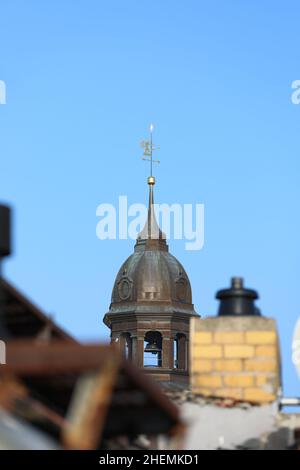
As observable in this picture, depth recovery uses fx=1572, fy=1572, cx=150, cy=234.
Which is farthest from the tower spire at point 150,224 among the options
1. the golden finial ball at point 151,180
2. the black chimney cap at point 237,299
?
the black chimney cap at point 237,299

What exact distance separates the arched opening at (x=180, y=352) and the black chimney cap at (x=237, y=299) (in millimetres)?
51564

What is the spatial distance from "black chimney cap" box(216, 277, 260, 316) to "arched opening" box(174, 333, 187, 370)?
51.6 m

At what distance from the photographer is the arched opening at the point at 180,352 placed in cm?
7019

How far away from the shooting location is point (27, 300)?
13.1 meters

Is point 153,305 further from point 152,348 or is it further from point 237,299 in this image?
point 237,299

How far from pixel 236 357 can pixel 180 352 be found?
175ft

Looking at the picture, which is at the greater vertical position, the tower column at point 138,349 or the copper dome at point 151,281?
the copper dome at point 151,281

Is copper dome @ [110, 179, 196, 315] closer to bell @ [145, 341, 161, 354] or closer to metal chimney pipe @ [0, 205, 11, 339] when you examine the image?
bell @ [145, 341, 161, 354]

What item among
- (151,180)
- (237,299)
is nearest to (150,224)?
(151,180)

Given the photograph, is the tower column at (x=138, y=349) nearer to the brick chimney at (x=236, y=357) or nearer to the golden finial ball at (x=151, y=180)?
the golden finial ball at (x=151, y=180)

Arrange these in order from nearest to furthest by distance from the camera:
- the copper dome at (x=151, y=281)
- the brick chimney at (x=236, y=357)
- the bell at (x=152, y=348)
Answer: the brick chimney at (x=236, y=357) < the bell at (x=152, y=348) < the copper dome at (x=151, y=281)

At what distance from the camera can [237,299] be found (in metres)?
18.3
